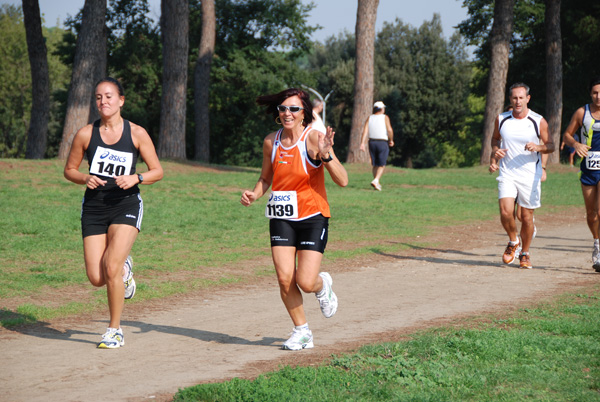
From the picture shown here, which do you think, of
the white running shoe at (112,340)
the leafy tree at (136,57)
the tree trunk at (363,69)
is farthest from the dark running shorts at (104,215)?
the leafy tree at (136,57)

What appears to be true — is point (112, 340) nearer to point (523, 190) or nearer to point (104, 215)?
point (104, 215)

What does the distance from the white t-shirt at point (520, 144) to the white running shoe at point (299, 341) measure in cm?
519

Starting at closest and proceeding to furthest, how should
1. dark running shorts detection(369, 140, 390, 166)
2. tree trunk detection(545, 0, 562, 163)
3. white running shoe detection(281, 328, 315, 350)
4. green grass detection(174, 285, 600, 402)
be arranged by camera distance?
green grass detection(174, 285, 600, 402)
white running shoe detection(281, 328, 315, 350)
dark running shorts detection(369, 140, 390, 166)
tree trunk detection(545, 0, 562, 163)

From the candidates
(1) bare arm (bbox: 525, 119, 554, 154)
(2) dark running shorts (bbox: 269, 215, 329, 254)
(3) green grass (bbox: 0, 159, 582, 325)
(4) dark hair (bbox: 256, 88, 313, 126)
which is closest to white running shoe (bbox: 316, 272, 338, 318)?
(2) dark running shorts (bbox: 269, 215, 329, 254)

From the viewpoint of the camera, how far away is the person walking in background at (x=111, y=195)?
631cm

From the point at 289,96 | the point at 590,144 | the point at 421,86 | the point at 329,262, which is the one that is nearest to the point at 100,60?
the point at 329,262

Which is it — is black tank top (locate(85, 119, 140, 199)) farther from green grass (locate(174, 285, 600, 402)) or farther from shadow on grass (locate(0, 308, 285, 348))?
green grass (locate(174, 285, 600, 402))

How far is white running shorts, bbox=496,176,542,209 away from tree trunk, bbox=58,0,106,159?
1494 cm

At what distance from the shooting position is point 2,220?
13.1 m

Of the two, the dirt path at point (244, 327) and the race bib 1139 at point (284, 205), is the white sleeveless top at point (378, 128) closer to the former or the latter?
the dirt path at point (244, 327)

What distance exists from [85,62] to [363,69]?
10959mm

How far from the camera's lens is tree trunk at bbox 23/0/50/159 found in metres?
26.2

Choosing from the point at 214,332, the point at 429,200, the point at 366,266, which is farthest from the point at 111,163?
the point at 429,200

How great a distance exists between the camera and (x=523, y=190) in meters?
10.2
